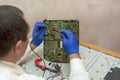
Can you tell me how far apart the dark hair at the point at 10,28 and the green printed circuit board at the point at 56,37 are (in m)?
0.38

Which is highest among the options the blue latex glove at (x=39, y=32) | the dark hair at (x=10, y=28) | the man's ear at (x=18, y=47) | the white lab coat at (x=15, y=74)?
the dark hair at (x=10, y=28)

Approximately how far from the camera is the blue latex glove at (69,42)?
1189 mm

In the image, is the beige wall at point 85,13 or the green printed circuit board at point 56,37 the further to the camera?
the beige wall at point 85,13

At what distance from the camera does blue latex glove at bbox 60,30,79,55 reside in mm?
1189

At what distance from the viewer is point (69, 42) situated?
1189mm

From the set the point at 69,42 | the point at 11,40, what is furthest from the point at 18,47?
the point at 69,42

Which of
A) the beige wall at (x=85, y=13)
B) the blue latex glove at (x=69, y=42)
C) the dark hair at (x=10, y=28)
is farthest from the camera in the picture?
the beige wall at (x=85, y=13)

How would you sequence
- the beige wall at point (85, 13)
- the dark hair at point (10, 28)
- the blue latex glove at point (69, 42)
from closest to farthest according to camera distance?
the dark hair at point (10, 28)
the blue latex glove at point (69, 42)
the beige wall at point (85, 13)

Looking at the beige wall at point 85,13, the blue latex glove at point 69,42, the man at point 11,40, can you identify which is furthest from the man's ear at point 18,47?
the beige wall at point 85,13

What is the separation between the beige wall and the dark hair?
530 mm

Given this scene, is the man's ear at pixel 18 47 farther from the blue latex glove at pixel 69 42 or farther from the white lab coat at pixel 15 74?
the blue latex glove at pixel 69 42

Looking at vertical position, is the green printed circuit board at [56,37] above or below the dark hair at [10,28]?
below

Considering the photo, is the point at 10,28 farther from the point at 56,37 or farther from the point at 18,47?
the point at 56,37

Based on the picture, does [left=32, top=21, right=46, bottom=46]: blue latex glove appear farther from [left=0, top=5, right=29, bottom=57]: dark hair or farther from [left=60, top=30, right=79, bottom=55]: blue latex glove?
[left=0, top=5, right=29, bottom=57]: dark hair
